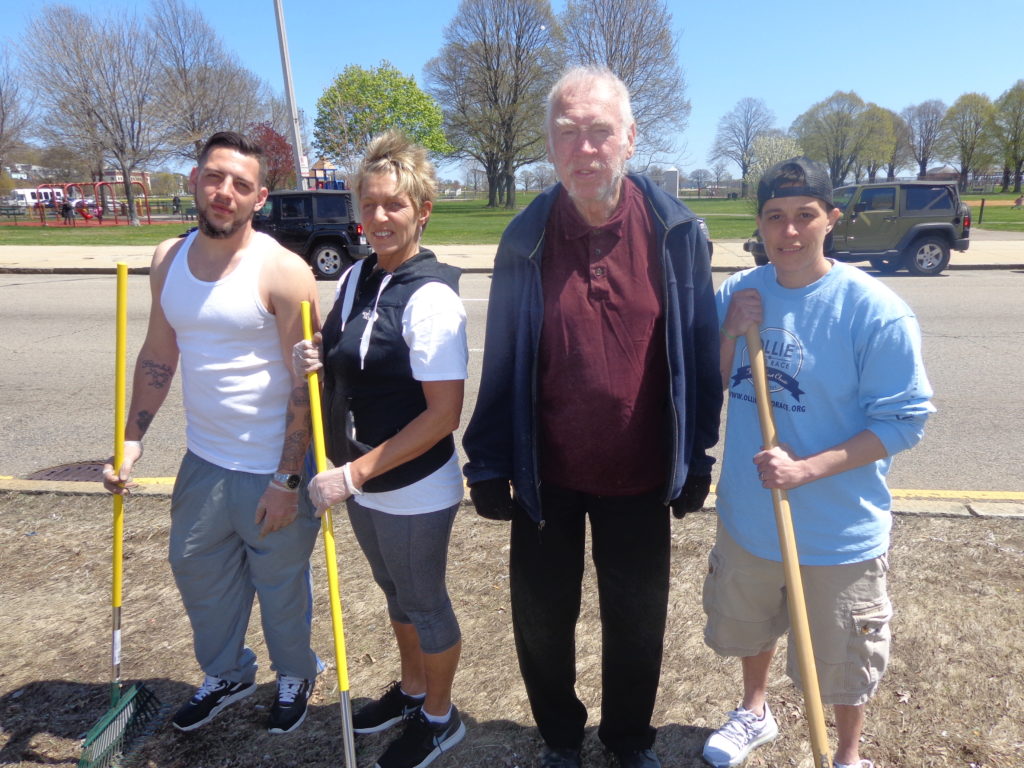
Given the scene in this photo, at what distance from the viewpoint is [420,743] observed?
7.71 feet

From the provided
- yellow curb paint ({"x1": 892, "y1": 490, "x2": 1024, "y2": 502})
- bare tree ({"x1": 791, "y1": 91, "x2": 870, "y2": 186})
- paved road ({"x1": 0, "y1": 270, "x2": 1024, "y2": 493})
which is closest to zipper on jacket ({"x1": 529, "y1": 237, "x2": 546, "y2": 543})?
yellow curb paint ({"x1": 892, "y1": 490, "x2": 1024, "y2": 502})

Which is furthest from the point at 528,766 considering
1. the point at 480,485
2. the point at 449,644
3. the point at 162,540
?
the point at 162,540

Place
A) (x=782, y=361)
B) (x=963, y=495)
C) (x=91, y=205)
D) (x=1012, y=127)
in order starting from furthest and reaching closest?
(x=1012, y=127), (x=91, y=205), (x=963, y=495), (x=782, y=361)

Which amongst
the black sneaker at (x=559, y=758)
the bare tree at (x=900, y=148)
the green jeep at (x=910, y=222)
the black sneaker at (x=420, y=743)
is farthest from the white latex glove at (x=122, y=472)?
Result: the bare tree at (x=900, y=148)

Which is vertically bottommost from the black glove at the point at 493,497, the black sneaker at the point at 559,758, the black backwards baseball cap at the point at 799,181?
the black sneaker at the point at 559,758

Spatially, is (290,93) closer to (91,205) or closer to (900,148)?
(91,205)

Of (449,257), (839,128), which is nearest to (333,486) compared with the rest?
(449,257)

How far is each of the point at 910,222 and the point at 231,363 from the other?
14242mm

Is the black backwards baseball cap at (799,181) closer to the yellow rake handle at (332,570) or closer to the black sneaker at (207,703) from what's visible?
the yellow rake handle at (332,570)

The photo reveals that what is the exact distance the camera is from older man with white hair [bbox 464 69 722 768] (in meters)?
1.94

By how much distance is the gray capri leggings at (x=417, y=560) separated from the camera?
2150 millimetres

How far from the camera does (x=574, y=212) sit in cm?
202

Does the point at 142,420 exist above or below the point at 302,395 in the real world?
below

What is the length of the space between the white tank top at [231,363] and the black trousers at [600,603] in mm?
808
